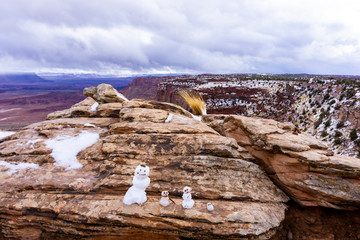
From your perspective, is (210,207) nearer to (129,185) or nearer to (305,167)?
(129,185)

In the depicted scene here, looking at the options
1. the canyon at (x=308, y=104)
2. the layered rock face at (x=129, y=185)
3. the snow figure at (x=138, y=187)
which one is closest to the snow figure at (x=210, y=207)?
the layered rock face at (x=129, y=185)

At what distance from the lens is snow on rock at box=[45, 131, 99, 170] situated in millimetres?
8320

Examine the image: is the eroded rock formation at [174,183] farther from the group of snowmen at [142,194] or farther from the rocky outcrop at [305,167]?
the group of snowmen at [142,194]

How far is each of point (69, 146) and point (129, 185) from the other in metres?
4.66

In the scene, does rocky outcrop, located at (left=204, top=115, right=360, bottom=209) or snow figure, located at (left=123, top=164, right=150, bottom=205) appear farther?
rocky outcrop, located at (left=204, top=115, right=360, bottom=209)

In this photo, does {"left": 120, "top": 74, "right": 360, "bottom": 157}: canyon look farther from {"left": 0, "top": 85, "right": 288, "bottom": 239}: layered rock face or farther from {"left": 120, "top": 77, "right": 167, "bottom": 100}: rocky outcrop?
{"left": 120, "top": 77, "right": 167, "bottom": 100}: rocky outcrop

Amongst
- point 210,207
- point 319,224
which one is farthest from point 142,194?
point 319,224

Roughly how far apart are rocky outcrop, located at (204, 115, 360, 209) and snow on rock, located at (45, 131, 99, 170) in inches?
340

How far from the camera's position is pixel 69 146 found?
925 centimetres

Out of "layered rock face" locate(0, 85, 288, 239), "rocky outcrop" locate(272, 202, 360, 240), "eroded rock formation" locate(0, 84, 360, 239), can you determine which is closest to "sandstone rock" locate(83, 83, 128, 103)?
"layered rock face" locate(0, 85, 288, 239)

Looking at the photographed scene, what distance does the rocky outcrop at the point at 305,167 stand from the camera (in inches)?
271

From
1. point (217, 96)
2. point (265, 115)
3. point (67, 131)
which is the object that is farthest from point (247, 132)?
point (217, 96)

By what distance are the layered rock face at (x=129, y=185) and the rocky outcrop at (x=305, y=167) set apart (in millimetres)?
645

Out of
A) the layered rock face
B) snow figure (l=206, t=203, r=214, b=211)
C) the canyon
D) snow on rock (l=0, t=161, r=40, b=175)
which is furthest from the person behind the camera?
the canyon
